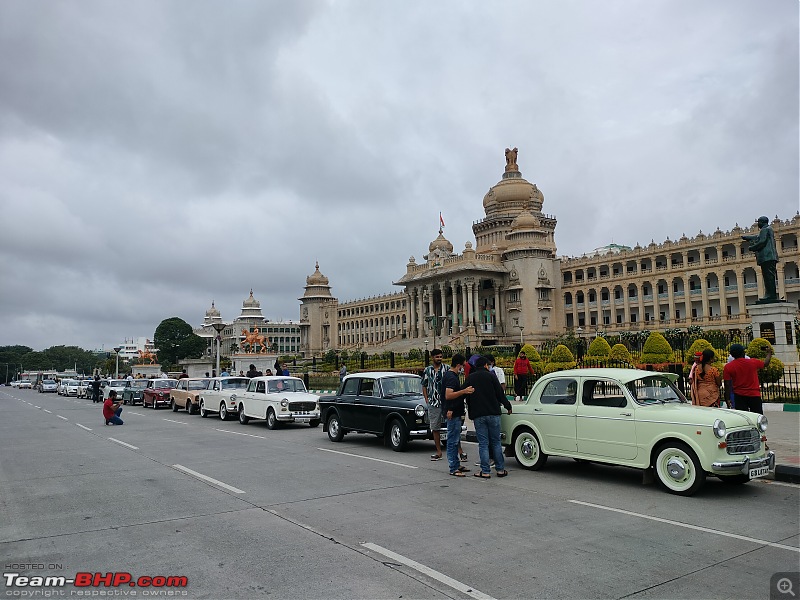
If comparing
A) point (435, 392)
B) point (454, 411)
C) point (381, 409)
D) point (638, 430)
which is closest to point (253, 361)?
point (381, 409)

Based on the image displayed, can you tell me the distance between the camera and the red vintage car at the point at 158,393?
30312 millimetres

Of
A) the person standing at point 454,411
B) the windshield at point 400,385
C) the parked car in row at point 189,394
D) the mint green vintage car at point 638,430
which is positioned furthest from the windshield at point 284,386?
the mint green vintage car at point 638,430

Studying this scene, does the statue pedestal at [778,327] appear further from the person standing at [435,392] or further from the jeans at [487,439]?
the jeans at [487,439]

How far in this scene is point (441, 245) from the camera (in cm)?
8900

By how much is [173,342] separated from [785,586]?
126 meters

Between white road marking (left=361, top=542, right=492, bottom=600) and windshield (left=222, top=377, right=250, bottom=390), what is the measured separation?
17472 millimetres

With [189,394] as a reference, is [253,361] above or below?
above

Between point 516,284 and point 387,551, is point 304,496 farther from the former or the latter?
point 516,284

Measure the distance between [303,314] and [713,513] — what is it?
113 m

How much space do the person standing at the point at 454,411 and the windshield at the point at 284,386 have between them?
367 inches

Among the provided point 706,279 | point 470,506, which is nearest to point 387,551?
point 470,506

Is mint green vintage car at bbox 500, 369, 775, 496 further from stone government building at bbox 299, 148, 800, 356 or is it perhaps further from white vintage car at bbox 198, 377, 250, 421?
stone government building at bbox 299, 148, 800, 356

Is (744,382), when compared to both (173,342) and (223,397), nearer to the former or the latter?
(223,397)

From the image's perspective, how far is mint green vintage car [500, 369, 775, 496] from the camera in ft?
27.5
